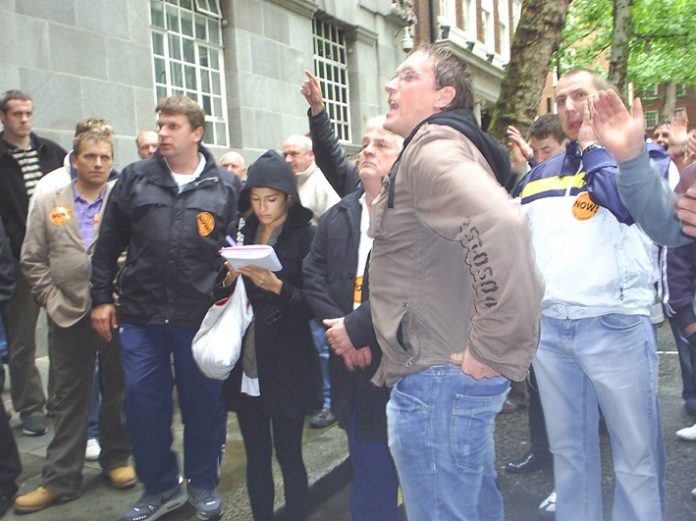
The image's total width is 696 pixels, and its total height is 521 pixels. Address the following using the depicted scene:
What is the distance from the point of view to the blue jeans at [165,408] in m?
3.87

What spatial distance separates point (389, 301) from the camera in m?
2.28

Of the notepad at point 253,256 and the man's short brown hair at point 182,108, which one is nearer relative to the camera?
the notepad at point 253,256

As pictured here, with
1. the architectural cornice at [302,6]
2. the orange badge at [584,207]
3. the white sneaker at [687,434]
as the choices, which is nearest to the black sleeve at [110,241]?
the orange badge at [584,207]

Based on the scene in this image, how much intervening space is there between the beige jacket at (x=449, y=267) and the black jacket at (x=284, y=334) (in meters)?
1.12

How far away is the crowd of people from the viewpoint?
7.14 ft

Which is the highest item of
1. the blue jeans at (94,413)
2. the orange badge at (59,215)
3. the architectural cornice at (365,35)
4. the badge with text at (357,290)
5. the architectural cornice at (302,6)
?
the architectural cornice at (365,35)

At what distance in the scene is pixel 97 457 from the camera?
4.77 meters

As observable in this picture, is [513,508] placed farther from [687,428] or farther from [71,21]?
[71,21]

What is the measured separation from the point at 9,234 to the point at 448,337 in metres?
4.48

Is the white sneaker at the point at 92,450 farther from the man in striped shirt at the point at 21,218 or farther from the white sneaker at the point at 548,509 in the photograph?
the white sneaker at the point at 548,509

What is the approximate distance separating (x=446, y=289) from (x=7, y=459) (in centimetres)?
296

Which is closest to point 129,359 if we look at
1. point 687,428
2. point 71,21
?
point 687,428

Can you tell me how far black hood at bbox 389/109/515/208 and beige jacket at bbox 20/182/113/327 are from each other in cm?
269

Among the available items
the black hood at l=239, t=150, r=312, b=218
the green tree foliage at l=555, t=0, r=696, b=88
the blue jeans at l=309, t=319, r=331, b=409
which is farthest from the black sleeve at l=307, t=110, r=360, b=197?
the green tree foliage at l=555, t=0, r=696, b=88
